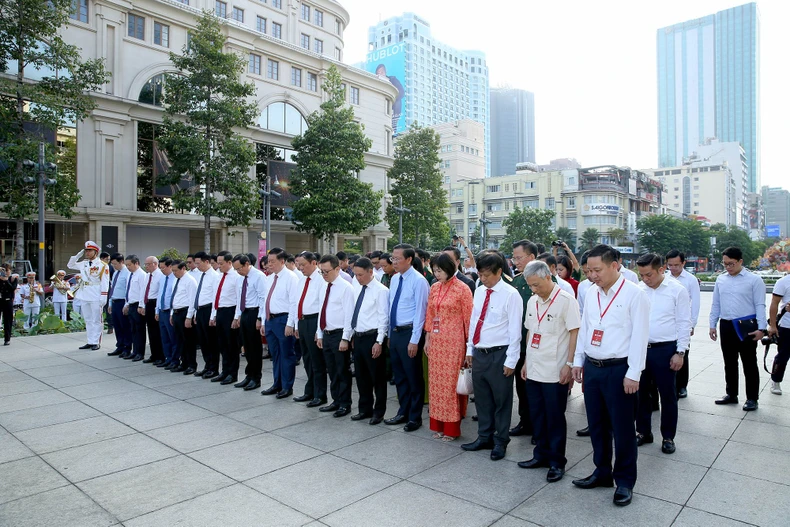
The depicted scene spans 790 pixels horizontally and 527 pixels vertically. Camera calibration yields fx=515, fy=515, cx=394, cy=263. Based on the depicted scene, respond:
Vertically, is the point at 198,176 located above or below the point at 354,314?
above

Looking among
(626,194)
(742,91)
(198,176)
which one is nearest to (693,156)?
(742,91)

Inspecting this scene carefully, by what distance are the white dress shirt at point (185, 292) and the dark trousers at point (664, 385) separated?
262 inches

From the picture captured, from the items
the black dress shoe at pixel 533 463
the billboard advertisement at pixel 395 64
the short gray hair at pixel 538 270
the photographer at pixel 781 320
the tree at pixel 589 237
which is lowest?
the black dress shoe at pixel 533 463

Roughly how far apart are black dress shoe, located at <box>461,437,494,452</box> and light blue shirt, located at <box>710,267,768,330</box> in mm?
3474

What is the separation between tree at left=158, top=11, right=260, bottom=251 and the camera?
22953 millimetres

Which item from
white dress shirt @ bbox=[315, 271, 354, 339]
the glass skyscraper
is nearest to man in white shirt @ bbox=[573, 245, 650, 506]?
white dress shirt @ bbox=[315, 271, 354, 339]

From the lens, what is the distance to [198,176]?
23516 mm

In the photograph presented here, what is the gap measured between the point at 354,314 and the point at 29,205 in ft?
58.4

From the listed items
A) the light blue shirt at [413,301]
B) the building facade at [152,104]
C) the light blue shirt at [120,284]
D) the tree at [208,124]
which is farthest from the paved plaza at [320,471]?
the building facade at [152,104]

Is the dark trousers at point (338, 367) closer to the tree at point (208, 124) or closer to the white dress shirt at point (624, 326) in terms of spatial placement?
the white dress shirt at point (624, 326)

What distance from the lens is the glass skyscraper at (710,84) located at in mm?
166250

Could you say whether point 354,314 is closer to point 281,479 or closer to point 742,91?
point 281,479

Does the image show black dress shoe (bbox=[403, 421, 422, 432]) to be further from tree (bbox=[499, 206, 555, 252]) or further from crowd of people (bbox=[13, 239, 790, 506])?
tree (bbox=[499, 206, 555, 252])

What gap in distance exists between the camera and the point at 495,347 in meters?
4.76
